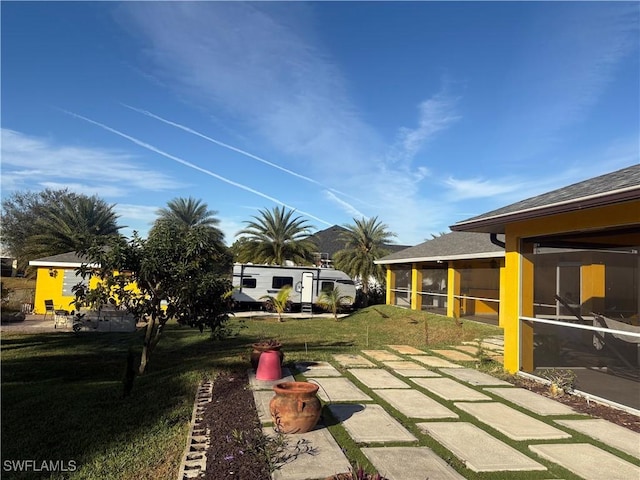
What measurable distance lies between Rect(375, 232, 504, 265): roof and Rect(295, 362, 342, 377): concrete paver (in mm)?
8245

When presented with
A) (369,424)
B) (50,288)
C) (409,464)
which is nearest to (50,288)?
(50,288)

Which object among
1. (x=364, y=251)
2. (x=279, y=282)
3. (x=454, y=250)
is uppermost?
(x=364, y=251)

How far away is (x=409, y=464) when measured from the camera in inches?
145

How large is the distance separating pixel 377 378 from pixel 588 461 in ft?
12.0

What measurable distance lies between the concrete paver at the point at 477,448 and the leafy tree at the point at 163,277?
153 inches

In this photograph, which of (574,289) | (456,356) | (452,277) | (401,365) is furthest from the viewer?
(452,277)

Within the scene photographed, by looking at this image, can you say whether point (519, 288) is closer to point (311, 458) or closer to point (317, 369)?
point (317, 369)

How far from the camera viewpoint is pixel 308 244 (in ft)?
89.2

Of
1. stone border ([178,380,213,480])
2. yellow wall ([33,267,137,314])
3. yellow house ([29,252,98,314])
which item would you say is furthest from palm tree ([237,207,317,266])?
stone border ([178,380,213,480])

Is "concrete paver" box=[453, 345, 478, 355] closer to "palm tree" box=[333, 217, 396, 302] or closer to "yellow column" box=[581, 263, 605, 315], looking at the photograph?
"yellow column" box=[581, 263, 605, 315]

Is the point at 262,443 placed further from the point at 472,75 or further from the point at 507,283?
the point at 472,75

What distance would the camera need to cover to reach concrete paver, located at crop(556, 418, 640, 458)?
4.28 metres

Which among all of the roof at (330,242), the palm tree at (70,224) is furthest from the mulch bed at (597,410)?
the roof at (330,242)

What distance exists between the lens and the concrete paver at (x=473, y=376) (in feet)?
23.0
